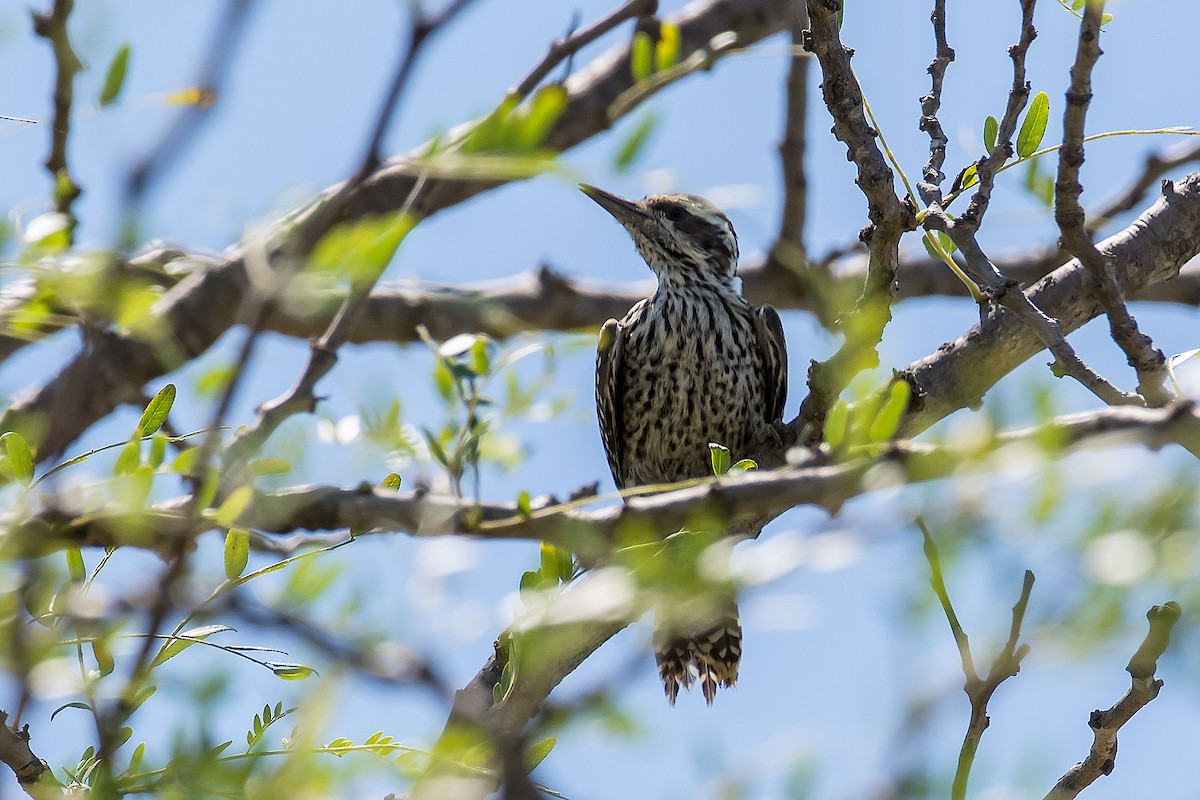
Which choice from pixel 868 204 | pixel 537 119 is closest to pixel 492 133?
pixel 537 119

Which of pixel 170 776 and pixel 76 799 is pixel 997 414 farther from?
pixel 76 799

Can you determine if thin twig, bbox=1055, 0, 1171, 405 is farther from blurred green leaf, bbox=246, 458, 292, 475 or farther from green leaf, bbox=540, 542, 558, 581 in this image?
blurred green leaf, bbox=246, 458, 292, 475

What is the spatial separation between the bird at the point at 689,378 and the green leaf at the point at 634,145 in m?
2.73

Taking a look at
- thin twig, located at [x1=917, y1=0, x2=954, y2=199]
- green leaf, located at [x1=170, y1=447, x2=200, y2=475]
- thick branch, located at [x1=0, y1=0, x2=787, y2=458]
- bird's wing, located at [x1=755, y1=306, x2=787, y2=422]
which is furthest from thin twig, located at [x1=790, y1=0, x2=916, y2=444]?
bird's wing, located at [x1=755, y1=306, x2=787, y2=422]

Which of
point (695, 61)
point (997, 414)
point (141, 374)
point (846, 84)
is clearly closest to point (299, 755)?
point (997, 414)

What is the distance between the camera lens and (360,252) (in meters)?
1.47

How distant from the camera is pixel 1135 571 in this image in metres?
1.28

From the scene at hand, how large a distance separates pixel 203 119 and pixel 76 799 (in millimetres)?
1175

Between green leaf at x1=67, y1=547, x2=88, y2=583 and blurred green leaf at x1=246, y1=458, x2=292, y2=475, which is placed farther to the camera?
green leaf at x1=67, y1=547, x2=88, y2=583

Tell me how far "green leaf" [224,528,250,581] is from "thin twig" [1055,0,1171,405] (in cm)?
167

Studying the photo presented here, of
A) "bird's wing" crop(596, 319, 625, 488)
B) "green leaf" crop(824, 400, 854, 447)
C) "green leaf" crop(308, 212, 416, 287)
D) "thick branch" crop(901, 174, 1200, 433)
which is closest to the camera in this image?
"green leaf" crop(308, 212, 416, 287)

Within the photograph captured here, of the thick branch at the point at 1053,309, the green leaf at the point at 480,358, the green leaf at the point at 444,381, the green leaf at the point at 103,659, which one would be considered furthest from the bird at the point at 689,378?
the green leaf at the point at 103,659

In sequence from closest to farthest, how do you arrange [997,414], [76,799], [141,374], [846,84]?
[997,414] < [76,799] < [846,84] < [141,374]

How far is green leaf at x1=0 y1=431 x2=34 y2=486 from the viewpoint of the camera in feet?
5.88
